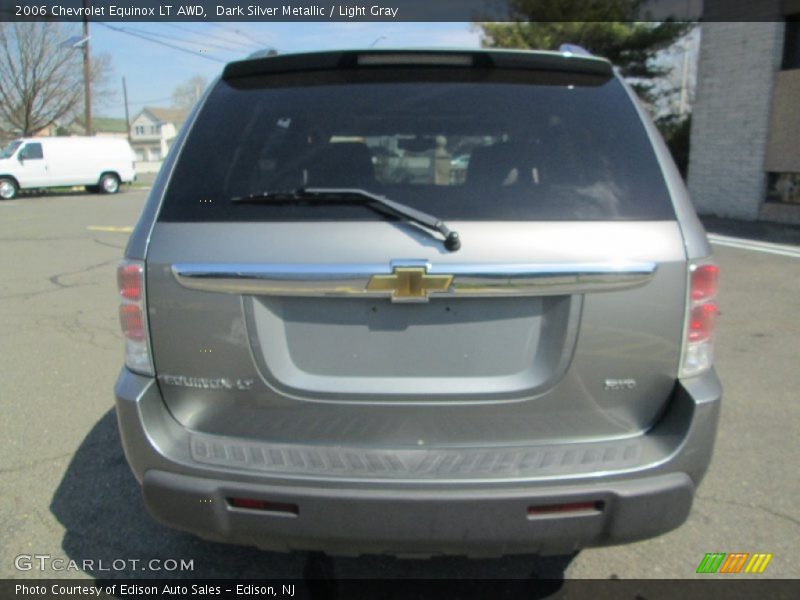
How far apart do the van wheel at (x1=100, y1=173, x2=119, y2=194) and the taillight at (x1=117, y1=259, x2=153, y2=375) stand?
28.3 meters

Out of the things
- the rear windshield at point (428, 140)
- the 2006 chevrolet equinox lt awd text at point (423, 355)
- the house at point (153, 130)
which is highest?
the rear windshield at point (428, 140)

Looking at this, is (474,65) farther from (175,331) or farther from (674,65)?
(674,65)

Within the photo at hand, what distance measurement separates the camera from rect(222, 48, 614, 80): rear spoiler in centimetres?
239

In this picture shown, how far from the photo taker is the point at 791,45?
13203 mm

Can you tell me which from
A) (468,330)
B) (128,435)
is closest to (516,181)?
(468,330)

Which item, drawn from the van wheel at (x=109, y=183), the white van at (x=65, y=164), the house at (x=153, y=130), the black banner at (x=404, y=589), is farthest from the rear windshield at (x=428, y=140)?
the house at (x=153, y=130)

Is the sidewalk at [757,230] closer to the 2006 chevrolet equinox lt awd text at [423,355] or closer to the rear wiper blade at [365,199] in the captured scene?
the 2006 chevrolet equinox lt awd text at [423,355]

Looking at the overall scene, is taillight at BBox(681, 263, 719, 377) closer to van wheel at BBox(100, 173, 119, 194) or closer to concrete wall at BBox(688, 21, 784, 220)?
concrete wall at BBox(688, 21, 784, 220)

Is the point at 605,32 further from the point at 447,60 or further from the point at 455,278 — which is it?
the point at 455,278

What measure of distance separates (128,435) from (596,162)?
1738 mm

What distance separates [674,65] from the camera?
23.9 m

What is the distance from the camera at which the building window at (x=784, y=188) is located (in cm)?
1295

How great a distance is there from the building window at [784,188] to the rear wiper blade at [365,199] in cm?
1330

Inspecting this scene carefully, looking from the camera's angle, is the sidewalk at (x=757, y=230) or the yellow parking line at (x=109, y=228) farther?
the yellow parking line at (x=109, y=228)
